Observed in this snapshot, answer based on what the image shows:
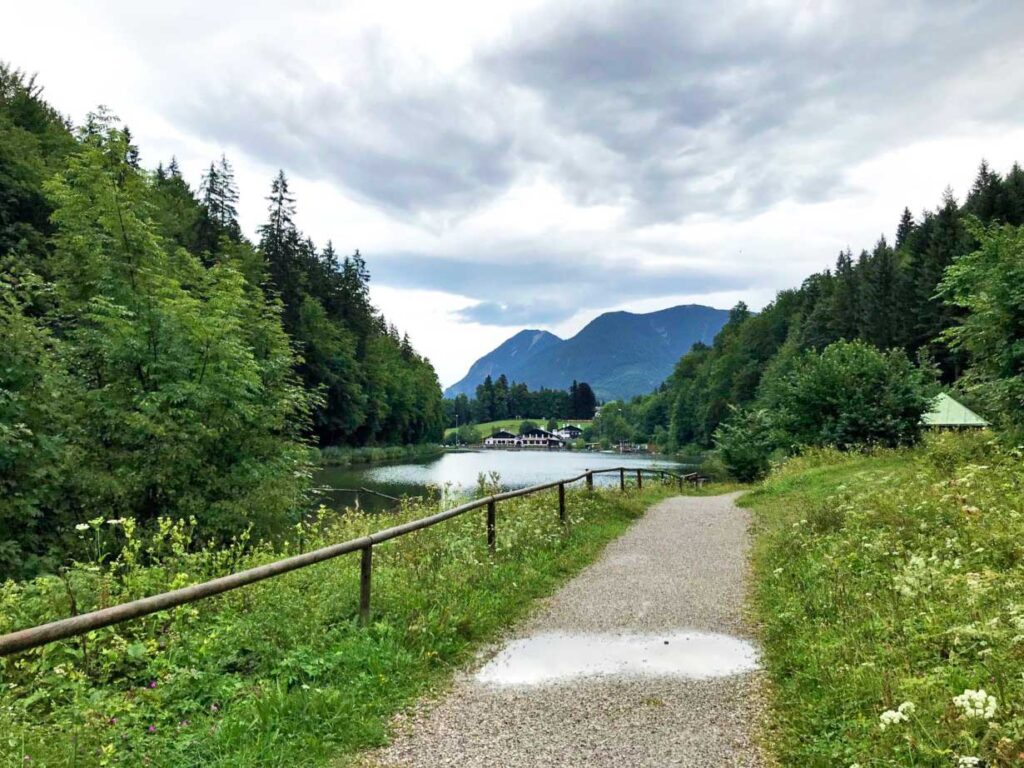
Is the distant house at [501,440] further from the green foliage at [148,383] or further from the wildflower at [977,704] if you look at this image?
the wildflower at [977,704]

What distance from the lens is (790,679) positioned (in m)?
4.79

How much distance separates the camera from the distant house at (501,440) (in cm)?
Result: 18300

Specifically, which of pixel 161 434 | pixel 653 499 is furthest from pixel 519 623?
pixel 653 499

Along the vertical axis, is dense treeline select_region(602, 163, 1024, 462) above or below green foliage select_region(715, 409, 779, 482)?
above

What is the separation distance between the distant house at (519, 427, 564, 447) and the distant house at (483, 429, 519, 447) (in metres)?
2.44

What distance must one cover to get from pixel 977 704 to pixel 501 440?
18712 centimetres

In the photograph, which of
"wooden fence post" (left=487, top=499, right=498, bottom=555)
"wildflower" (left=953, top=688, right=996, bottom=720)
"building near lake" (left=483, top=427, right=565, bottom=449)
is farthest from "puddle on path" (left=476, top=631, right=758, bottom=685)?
"building near lake" (left=483, top=427, right=565, bottom=449)

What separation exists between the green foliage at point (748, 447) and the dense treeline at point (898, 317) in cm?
140

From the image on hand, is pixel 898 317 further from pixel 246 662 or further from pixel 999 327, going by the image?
pixel 246 662

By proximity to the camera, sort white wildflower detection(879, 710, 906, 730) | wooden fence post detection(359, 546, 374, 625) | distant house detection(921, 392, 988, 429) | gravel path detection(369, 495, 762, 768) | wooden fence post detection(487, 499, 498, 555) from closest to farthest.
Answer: white wildflower detection(879, 710, 906, 730)
gravel path detection(369, 495, 762, 768)
wooden fence post detection(359, 546, 374, 625)
wooden fence post detection(487, 499, 498, 555)
distant house detection(921, 392, 988, 429)

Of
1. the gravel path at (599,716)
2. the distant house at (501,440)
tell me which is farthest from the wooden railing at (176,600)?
the distant house at (501,440)

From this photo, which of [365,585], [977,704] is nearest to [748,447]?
[365,585]

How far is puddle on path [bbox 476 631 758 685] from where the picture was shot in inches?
205

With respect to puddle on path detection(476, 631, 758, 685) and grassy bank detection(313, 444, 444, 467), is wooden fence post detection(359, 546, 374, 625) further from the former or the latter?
grassy bank detection(313, 444, 444, 467)
